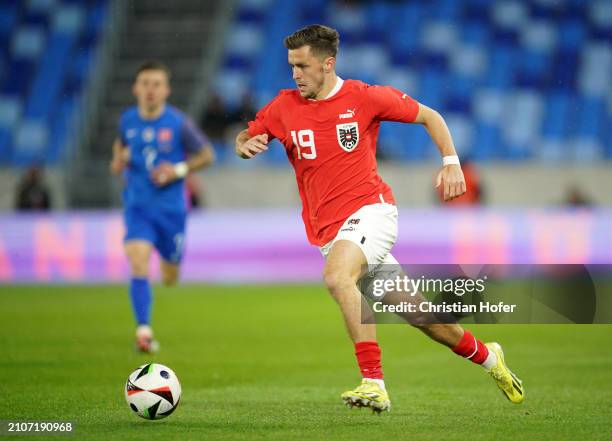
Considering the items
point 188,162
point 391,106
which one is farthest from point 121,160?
point 391,106

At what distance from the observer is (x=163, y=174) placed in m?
10.6

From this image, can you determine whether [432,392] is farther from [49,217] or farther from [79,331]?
[49,217]

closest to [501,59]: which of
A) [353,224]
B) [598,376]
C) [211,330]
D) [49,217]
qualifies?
[49,217]

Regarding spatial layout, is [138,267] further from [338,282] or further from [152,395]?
[338,282]

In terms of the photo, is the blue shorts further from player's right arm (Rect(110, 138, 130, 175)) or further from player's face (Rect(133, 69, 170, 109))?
player's face (Rect(133, 69, 170, 109))

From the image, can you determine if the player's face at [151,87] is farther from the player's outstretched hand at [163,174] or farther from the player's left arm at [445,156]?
the player's left arm at [445,156]

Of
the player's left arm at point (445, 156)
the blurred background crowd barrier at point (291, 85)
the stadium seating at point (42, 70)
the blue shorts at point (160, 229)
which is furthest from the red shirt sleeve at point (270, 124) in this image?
the stadium seating at point (42, 70)

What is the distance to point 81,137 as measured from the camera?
74.7 feet

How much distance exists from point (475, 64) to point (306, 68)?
16897mm

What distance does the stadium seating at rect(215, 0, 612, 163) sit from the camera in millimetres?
22594

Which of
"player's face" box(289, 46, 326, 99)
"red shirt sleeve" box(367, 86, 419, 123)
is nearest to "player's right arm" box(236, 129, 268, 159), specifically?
"player's face" box(289, 46, 326, 99)

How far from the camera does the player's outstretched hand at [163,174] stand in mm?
10586

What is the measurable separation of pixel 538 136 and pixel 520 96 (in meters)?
0.98

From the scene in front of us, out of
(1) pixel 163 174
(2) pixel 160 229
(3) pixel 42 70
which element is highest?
(3) pixel 42 70
